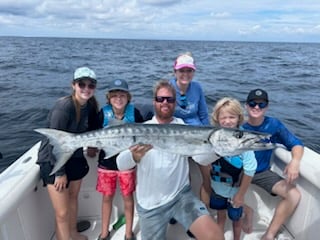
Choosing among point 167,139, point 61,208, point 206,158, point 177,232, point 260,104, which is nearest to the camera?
point 167,139

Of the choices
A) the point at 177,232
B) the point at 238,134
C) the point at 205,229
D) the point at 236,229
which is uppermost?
the point at 238,134

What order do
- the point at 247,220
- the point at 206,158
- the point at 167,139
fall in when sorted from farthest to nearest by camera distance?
the point at 247,220 → the point at 206,158 → the point at 167,139

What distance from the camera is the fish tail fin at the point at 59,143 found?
279 centimetres

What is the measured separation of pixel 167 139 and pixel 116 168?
0.98 metres

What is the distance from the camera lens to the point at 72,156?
3.25m

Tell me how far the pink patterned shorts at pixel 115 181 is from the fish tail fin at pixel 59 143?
0.74 meters

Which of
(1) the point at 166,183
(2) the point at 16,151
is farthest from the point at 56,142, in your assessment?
(2) the point at 16,151

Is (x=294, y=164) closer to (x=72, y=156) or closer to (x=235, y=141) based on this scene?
(x=235, y=141)

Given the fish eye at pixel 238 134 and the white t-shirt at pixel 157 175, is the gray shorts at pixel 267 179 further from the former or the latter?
the fish eye at pixel 238 134

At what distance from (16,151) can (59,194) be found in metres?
5.17

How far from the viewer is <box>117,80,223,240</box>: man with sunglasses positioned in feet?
9.63

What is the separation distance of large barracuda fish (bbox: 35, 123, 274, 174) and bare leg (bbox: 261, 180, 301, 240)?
1.16 metres

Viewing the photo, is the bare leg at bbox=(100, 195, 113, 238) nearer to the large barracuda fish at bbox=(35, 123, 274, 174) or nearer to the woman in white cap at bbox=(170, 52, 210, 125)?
the large barracuda fish at bbox=(35, 123, 274, 174)

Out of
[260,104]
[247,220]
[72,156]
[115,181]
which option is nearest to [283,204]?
[247,220]
